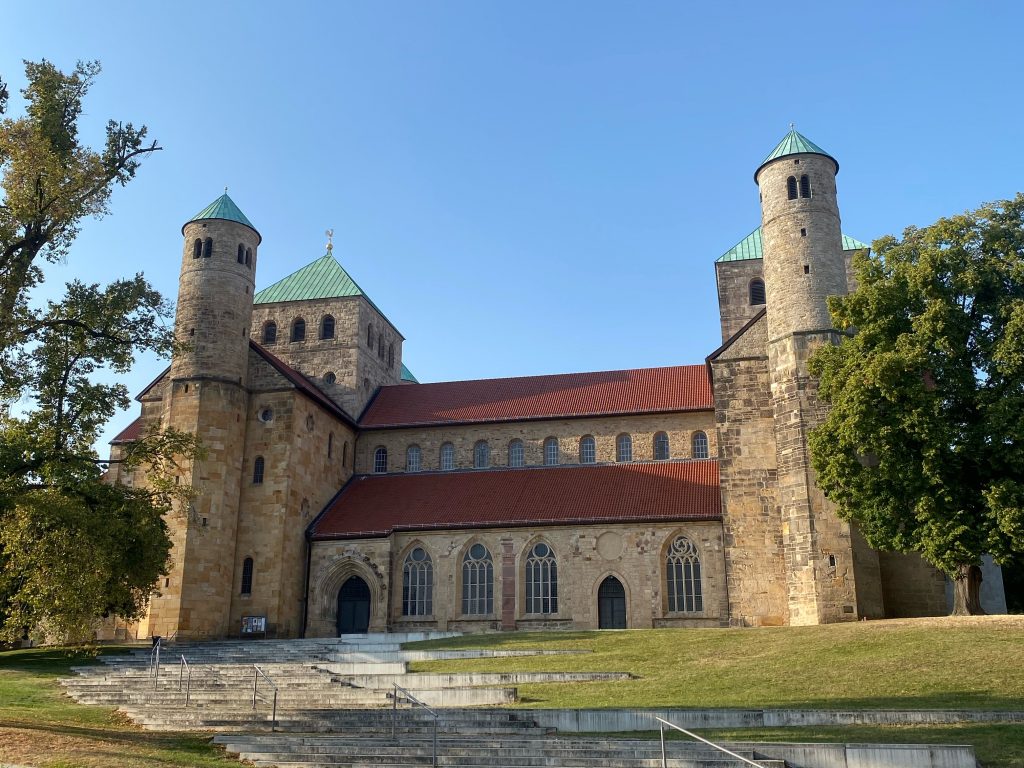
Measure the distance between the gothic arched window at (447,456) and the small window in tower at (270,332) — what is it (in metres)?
12.1

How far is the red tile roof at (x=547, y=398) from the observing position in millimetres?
45875

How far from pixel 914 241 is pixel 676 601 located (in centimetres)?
1663

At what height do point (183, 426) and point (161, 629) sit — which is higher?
point (183, 426)

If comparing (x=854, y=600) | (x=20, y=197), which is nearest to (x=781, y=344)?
(x=854, y=600)

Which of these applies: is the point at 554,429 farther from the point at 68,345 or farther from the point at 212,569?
the point at 68,345

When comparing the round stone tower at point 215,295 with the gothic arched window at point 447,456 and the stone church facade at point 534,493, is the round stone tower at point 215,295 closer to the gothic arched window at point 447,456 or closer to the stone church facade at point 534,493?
the stone church facade at point 534,493

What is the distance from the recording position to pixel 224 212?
43.7 metres

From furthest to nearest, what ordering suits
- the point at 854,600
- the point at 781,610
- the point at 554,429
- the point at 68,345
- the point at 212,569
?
the point at 554,429 < the point at 212,569 < the point at 781,610 < the point at 854,600 < the point at 68,345

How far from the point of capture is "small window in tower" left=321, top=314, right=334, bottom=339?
2029 inches

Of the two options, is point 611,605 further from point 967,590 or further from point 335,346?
point 335,346

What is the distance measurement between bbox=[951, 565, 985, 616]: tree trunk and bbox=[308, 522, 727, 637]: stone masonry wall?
377 inches

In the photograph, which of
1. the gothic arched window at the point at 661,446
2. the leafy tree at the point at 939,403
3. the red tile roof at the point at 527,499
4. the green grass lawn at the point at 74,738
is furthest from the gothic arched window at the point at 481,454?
the green grass lawn at the point at 74,738

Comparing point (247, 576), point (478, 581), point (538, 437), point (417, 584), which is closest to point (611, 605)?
point (478, 581)

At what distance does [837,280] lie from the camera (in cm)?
3731
